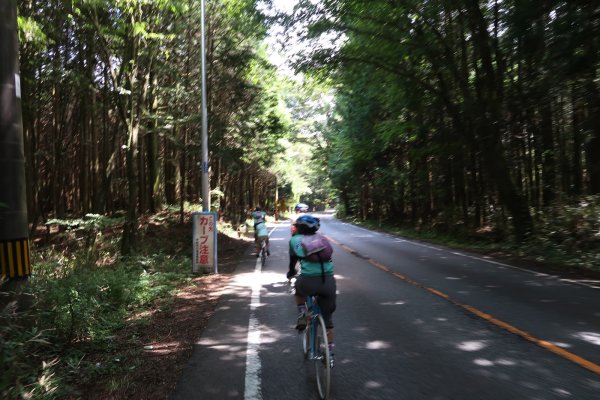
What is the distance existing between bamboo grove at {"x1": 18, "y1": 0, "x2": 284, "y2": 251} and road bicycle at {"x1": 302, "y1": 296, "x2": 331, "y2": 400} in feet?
29.8

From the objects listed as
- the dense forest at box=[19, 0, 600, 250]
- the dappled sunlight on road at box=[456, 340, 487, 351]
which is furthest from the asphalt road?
the dense forest at box=[19, 0, 600, 250]

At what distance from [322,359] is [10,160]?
4.64m

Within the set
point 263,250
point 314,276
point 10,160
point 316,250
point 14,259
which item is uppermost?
point 10,160

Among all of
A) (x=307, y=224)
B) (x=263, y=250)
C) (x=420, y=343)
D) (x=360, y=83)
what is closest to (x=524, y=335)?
(x=420, y=343)

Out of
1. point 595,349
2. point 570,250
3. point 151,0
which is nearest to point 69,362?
point 595,349

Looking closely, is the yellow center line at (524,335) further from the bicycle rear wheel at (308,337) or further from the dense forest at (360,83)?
the dense forest at (360,83)

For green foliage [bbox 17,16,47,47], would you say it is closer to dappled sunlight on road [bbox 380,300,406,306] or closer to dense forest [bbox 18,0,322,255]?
dense forest [bbox 18,0,322,255]

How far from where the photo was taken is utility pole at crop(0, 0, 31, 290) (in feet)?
18.5

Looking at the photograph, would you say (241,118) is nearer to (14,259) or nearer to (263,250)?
(263,250)

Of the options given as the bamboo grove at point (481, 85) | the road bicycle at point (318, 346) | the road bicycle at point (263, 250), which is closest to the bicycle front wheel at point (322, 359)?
the road bicycle at point (318, 346)

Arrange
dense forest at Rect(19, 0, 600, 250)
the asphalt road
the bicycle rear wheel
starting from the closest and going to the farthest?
1. the asphalt road
2. the bicycle rear wheel
3. dense forest at Rect(19, 0, 600, 250)

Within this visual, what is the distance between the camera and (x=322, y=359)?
14.7 ft

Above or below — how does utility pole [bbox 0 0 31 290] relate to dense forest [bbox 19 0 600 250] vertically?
below

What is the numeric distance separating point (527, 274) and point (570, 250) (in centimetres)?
425
